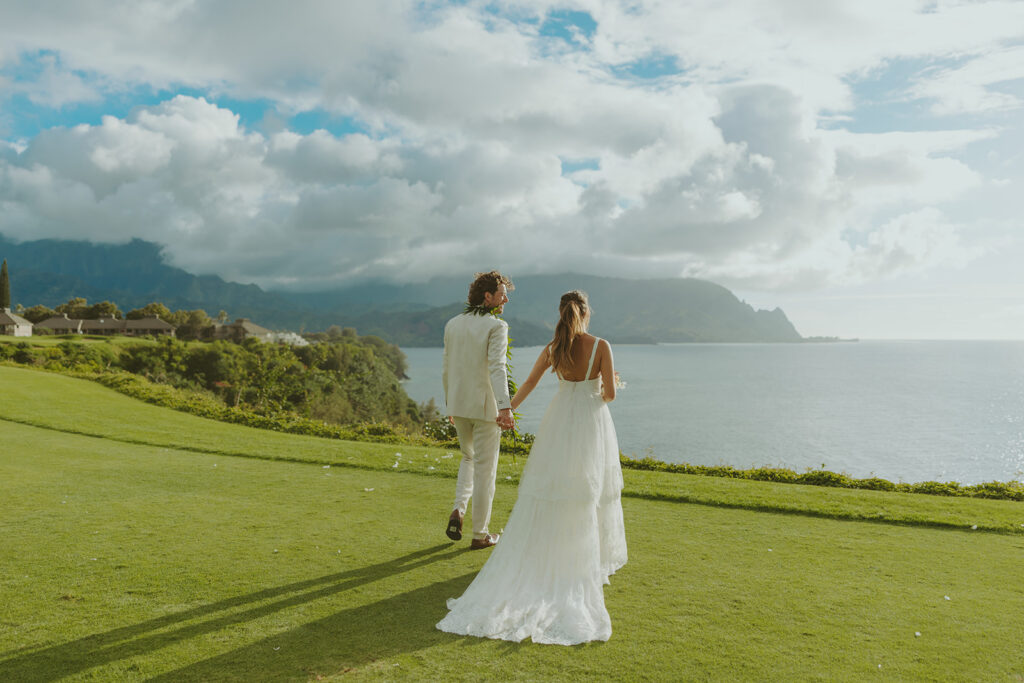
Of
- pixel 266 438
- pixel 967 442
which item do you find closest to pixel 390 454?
pixel 266 438

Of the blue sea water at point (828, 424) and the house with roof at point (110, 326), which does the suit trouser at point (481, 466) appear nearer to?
the blue sea water at point (828, 424)

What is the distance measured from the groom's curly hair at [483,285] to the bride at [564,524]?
93cm

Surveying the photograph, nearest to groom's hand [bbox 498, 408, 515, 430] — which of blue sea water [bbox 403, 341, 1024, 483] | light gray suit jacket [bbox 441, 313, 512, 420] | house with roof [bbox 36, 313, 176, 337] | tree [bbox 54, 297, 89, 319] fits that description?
light gray suit jacket [bbox 441, 313, 512, 420]

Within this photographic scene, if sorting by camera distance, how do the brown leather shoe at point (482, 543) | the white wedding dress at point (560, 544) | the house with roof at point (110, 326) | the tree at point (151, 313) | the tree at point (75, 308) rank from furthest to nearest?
the tree at point (75, 308)
the tree at point (151, 313)
the house with roof at point (110, 326)
the brown leather shoe at point (482, 543)
the white wedding dress at point (560, 544)

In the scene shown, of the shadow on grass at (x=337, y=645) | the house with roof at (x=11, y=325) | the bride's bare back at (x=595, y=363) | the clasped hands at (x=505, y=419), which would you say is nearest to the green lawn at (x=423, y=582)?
the shadow on grass at (x=337, y=645)

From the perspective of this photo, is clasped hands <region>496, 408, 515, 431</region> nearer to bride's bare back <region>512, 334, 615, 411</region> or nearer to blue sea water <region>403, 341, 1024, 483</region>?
bride's bare back <region>512, 334, 615, 411</region>

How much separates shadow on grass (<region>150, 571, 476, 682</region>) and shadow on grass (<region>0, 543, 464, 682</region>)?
0.01m

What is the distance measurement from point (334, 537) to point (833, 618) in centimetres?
470

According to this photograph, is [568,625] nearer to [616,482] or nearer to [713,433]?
[616,482]

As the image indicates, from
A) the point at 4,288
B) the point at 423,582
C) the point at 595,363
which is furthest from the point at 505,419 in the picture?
the point at 4,288

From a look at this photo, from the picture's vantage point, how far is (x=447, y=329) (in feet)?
21.9

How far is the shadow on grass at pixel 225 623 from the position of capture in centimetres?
396

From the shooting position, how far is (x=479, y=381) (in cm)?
659

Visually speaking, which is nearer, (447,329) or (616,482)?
(616,482)
